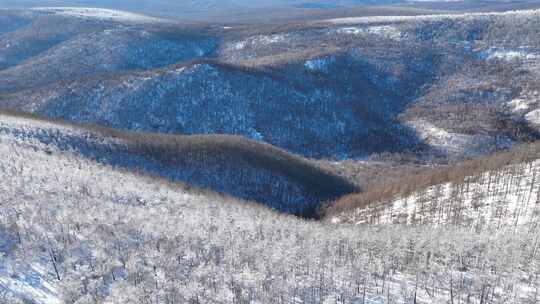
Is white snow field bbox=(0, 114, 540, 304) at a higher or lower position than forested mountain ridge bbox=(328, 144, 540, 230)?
higher

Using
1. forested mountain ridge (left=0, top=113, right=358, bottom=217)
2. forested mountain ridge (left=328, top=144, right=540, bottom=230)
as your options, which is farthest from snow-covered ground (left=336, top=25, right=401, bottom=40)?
forested mountain ridge (left=328, top=144, right=540, bottom=230)

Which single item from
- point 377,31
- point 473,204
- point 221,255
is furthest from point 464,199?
point 377,31

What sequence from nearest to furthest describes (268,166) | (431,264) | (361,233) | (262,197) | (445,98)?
(431,264) → (361,233) → (262,197) → (268,166) → (445,98)

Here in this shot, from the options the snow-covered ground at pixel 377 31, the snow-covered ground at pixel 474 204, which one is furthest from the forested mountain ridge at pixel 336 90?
the snow-covered ground at pixel 474 204

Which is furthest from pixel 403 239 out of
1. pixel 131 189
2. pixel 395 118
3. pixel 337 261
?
pixel 395 118

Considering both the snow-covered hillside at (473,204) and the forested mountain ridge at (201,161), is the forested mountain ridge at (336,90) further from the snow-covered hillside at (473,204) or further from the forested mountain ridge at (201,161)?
the snow-covered hillside at (473,204)

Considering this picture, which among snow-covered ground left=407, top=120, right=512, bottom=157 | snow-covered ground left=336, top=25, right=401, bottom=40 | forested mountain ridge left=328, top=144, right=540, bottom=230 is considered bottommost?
snow-covered ground left=407, top=120, right=512, bottom=157

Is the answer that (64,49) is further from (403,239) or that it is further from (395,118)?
(403,239)

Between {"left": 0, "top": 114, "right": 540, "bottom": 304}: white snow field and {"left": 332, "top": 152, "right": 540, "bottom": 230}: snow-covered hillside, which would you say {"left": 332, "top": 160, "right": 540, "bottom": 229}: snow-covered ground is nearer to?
{"left": 332, "top": 152, "right": 540, "bottom": 230}: snow-covered hillside

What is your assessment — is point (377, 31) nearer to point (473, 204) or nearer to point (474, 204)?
point (473, 204)

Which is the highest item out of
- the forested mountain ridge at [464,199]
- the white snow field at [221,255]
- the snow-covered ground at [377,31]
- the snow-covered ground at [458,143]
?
the snow-covered ground at [377,31]

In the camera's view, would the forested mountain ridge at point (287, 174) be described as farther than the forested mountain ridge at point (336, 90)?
No
